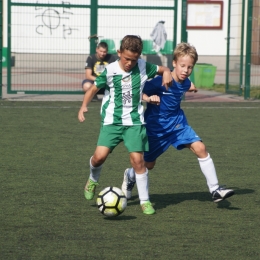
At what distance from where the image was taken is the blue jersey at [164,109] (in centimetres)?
661

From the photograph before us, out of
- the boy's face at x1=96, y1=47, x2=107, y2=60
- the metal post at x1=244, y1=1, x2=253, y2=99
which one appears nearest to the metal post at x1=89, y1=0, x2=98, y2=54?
the boy's face at x1=96, y1=47, x2=107, y2=60

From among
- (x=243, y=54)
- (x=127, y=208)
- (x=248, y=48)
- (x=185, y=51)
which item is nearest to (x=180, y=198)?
(x=127, y=208)

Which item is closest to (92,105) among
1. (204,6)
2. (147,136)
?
(147,136)

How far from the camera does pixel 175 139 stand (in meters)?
6.63

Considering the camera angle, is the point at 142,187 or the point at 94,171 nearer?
the point at 142,187

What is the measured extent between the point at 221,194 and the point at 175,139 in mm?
633

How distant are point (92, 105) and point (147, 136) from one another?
7983 mm

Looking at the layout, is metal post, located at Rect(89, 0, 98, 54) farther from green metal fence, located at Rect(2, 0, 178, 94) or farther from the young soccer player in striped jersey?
the young soccer player in striped jersey

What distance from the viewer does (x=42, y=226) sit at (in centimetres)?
573

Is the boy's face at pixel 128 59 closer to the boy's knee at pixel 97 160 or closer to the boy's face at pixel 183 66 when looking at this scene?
the boy's face at pixel 183 66

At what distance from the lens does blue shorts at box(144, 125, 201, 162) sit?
6582 mm

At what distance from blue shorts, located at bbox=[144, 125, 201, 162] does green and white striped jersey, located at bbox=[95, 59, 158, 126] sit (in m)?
0.35

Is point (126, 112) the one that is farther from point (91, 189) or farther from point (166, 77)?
point (91, 189)

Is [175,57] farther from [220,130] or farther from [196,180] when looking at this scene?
[220,130]
